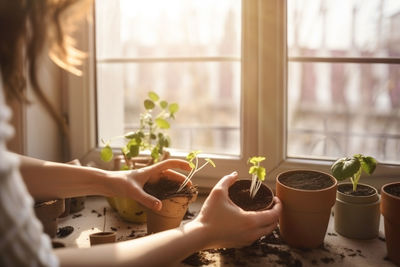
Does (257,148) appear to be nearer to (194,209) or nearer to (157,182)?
(194,209)

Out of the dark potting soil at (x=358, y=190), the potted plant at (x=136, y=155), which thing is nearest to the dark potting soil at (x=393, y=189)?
the dark potting soil at (x=358, y=190)

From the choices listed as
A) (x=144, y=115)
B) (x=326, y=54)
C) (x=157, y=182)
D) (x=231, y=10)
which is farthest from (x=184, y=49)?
(x=157, y=182)

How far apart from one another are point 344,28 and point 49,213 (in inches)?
42.0

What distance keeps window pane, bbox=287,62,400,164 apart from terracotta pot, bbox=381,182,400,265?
0.40 metres

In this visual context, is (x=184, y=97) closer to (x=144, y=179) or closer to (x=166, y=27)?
(x=166, y=27)

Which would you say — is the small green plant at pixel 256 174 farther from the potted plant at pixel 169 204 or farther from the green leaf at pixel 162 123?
the green leaf at pixel 162 123

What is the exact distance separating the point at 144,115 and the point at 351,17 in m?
0.73

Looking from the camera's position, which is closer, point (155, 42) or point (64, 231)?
point (64, 231)

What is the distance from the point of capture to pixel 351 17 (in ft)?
4.68

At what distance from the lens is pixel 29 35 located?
74 centimetres

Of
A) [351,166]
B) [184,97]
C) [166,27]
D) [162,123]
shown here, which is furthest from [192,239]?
[184,97]

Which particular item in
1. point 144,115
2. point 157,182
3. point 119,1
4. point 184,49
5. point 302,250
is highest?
point 119,1

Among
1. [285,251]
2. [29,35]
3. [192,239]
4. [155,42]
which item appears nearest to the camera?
[29,35]

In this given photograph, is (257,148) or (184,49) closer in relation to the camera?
(257,148)
